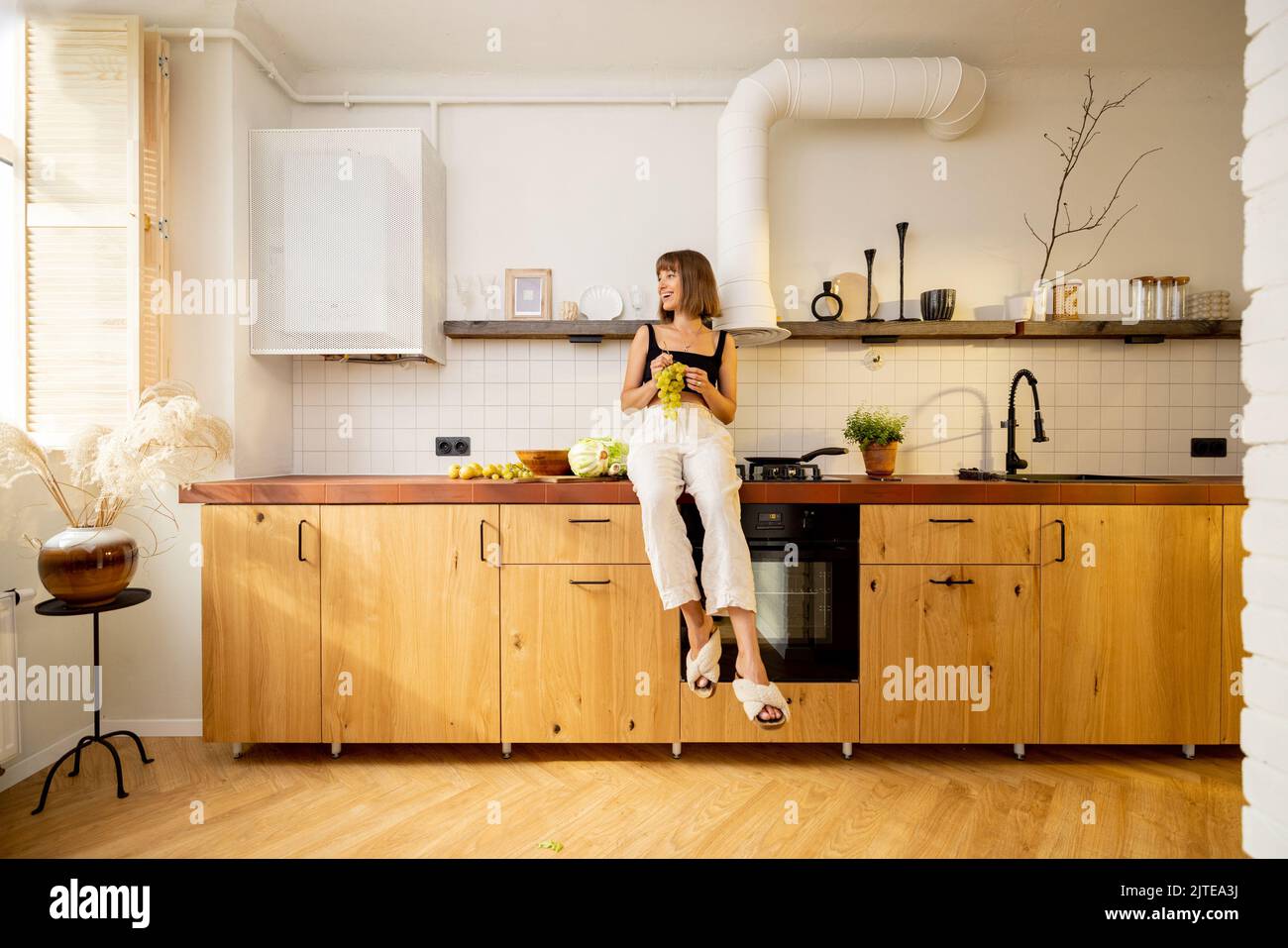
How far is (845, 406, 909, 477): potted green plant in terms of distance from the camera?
267 cm

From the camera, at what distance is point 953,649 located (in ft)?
7.73

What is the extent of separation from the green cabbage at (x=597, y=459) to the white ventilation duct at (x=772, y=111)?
0.75m

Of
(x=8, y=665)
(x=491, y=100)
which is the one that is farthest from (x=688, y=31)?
(x=8, y=665)

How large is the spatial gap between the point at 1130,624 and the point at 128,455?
3.53 m

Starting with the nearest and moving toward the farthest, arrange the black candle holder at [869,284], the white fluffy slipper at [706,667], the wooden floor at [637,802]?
the wooden floor at [637,802], the white fluffy slipper at [706,667], the black candle holder at [869,284]

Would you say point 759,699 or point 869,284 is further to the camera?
Answer: point 869,284

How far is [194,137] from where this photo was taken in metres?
2.59

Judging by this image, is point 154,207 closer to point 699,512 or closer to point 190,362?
point 190,362

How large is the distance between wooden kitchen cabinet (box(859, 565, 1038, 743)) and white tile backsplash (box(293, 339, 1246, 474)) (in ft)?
2.68

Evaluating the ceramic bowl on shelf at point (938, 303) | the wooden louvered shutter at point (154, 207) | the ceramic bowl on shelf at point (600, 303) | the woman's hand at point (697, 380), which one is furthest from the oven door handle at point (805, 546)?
the wooden louvered shutter at point (154, 207)

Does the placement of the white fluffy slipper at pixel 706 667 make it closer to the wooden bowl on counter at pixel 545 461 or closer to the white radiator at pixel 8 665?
the wooden bowl on counter at pixel 545 461

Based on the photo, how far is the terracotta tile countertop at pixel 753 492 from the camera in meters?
2.33

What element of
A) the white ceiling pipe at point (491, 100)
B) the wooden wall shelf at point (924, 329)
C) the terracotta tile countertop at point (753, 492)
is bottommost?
the terracotta tile countertop at point (753, 492)
